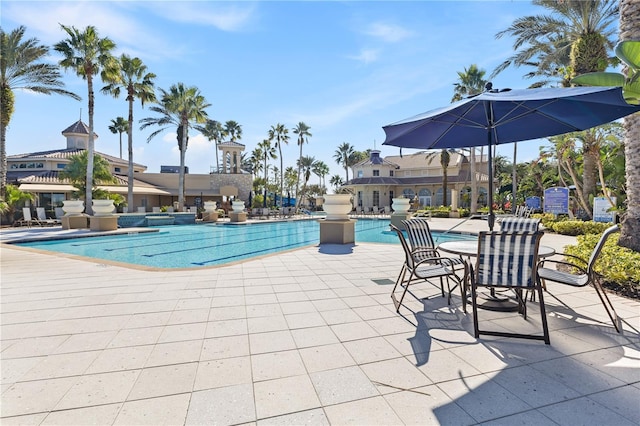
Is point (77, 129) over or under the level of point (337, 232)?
over

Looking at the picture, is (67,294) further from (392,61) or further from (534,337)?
(392,61)

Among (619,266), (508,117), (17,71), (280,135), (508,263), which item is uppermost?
(280,135)

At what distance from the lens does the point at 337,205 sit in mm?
9562

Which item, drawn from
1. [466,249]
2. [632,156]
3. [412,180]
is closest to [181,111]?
[412,180]

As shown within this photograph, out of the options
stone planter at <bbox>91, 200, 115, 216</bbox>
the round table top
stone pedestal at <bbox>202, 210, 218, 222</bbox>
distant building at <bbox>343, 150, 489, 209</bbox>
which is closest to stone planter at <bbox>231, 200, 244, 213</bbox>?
stone pedestal at <bbox>202, 210, 218, 222</bbox>

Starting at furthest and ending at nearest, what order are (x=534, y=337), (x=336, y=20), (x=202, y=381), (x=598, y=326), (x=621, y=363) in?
(x=336, y=20) < (x=598, y=326) < (x=534, y=337) < (x=621, y=363) < (x=202, y=381)

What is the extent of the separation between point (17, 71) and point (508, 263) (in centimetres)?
2427

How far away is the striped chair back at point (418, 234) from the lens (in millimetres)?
4816

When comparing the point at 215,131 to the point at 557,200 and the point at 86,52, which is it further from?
the point at 557,200

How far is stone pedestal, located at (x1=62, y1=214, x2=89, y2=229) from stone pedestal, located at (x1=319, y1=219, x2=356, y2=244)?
1323 centimetres

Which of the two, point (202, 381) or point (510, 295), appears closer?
point (202, 381)

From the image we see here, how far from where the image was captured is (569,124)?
15.7ft

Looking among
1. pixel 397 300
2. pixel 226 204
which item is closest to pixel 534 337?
pixel 397 300

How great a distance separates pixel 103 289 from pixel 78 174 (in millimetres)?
21265
